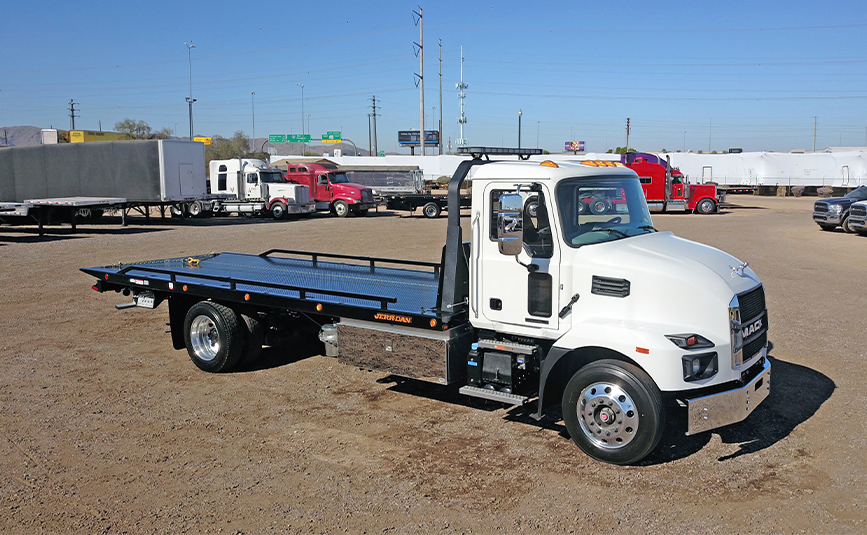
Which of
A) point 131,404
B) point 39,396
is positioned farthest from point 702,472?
point 39,396

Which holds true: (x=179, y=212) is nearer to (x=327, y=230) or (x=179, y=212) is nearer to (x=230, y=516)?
(x=327, y=230)

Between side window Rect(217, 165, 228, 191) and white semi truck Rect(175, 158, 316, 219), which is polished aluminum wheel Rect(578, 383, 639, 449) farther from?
side window Rect(217, 165, 228, 191)

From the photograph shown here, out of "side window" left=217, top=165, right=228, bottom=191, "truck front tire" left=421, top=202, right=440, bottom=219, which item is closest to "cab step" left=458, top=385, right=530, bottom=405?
"truck front tire" left=421, top=202, right=440, bottom=219

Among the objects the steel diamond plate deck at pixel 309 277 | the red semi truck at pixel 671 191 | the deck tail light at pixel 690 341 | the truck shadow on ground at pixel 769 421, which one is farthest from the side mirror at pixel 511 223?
the red semi truck at pixel 671 191

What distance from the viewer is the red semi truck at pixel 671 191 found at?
35.3 m

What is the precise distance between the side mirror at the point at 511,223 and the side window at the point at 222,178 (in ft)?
108

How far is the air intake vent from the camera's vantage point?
5418 mm

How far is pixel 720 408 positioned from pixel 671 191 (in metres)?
32.5

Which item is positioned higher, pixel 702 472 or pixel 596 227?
pixel 596 227

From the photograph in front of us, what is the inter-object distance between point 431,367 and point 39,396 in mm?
4253

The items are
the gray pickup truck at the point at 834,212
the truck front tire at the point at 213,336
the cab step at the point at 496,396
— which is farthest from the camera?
the gray pickup truck at the point at 834,212

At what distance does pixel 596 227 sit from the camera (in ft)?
19.2

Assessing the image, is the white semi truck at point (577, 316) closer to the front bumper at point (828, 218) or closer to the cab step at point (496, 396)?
the cab step at point (496, 396)

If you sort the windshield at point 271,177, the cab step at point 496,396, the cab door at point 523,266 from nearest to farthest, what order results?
the cab door at point 523,266 → the cab step at point 496,396 → the windshield at point 271,177
